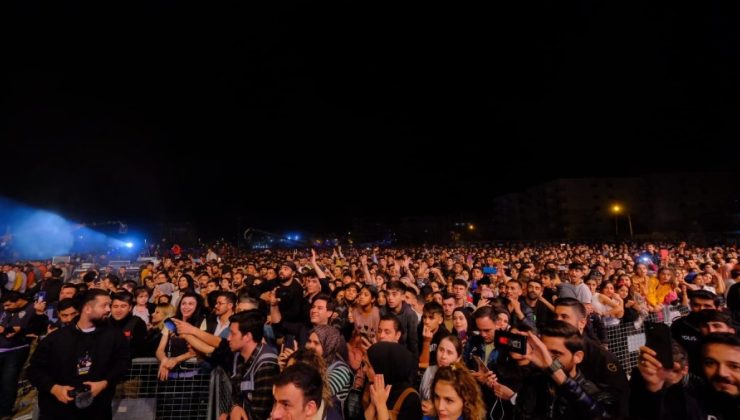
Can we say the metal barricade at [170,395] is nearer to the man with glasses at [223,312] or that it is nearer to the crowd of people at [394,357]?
the crowd of people at [394,357]

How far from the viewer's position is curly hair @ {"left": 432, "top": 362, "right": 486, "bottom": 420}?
290cm

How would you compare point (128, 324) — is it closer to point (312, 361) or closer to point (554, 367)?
point (312, 361)

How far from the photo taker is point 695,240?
36.1m

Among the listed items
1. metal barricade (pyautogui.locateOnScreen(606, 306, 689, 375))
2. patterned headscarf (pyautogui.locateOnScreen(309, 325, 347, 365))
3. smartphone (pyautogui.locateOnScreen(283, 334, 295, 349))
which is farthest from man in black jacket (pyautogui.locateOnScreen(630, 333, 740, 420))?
smartphone (pyautogui.locateOnScreen(283, 334, 295, 349))

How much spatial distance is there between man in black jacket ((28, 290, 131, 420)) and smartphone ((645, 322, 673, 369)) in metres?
5.16

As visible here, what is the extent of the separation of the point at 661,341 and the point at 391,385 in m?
2.12

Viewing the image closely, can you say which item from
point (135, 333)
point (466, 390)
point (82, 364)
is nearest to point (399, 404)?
point (466, 390)

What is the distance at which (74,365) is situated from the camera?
13.2ft

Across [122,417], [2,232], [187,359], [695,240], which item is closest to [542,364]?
[187,359]

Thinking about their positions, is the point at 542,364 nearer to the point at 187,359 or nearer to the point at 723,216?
Result: the point at 187,359

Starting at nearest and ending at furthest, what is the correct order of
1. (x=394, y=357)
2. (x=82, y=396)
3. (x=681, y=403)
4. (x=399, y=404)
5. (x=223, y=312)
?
(x=681, y=403) → (x=399, y=404) → (x=394, y=357) → (x=82, y=396) → (x=223, y=312)

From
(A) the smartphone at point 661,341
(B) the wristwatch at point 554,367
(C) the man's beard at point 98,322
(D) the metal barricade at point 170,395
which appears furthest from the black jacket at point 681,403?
(C) the man's beard at point 98,322

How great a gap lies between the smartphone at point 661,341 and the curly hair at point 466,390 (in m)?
1.30

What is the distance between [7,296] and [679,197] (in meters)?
85.4
